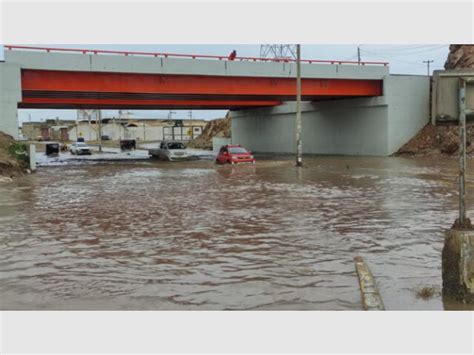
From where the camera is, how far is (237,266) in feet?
24.7

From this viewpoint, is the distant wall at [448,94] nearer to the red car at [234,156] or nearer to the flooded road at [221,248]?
the flooded road at [221,248]

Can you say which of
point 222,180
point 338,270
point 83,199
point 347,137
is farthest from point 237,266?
point 347,137

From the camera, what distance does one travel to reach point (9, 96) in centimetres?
3169

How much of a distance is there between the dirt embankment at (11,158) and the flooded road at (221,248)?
9269mm

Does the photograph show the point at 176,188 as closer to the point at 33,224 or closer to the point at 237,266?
the point at 33,224

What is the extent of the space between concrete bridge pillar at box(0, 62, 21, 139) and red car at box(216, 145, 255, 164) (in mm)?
12929

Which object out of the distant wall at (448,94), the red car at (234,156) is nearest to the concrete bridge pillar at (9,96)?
the red car at (234,156)

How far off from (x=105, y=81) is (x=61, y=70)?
3134 millimetres

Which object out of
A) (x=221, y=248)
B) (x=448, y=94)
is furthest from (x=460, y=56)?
(x=448, y=94)

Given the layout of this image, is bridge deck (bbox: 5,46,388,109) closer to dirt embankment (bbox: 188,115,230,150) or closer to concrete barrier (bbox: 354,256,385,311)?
concrete barrier (bbox: 354,256,385,311)

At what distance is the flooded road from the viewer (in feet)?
20.1

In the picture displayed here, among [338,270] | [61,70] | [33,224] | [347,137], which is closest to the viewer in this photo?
[338,270]

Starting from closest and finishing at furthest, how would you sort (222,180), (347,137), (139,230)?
1. (139,230)
2. (222,180)
3. (347,137)

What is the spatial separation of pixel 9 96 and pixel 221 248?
2731 centimetres
